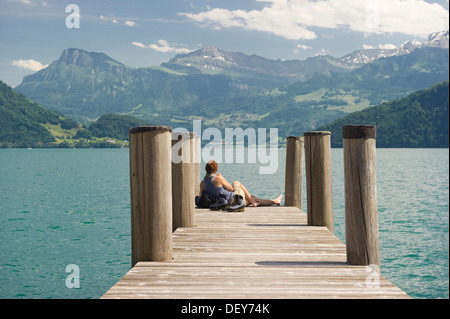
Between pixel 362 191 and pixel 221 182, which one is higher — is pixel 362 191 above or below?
above

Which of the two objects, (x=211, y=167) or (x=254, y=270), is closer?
(x=254, y=270)

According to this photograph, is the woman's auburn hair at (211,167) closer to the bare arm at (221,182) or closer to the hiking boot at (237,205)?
the bare arm at (221,182)

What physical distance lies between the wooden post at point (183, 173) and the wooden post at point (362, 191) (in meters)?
2.73

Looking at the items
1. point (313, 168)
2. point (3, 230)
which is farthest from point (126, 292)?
point (3, 230)

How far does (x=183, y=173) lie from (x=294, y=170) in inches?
172

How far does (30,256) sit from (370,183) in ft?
70.9

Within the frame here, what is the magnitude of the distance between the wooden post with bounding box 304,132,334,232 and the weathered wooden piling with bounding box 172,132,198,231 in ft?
6.48

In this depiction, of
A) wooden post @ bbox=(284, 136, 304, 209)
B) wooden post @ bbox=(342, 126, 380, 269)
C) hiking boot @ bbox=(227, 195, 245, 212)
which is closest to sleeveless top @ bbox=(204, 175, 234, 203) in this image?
hiking boot @ bbox=(227, 195, 245, 212)

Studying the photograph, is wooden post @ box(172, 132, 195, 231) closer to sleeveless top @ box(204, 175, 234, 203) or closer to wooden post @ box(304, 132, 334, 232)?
wooden post @ box(304, 132, 334, 232)

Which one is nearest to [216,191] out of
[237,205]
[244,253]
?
[237,205]

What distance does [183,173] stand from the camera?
7.02 meters

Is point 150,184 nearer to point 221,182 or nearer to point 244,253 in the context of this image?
point 244,253

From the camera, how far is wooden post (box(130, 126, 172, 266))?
192 inches
